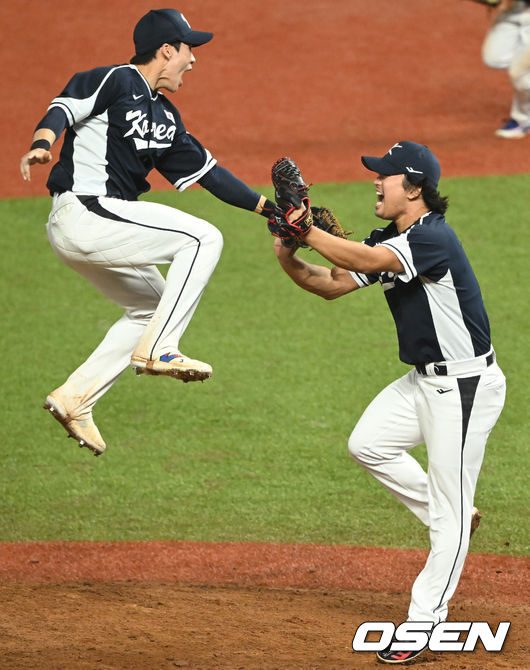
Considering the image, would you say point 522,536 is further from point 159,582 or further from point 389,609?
point 159,582

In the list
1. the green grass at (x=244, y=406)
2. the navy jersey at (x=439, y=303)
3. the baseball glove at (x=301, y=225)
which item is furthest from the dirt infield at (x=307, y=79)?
the navy jersey at (x=439, y=303)

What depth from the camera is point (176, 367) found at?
4879 millimetres

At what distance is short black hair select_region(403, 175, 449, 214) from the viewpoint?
5.11 meters

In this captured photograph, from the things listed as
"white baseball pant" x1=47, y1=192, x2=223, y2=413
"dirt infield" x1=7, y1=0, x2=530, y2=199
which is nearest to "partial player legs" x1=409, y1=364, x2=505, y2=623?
"white baseball pant" x1=47, y1=192, x2=223, y2=413

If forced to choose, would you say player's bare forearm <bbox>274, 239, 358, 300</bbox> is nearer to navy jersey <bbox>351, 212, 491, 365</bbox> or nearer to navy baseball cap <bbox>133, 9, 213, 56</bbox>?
navy jersey <bbox>351, 212, 491, 365</bbox>

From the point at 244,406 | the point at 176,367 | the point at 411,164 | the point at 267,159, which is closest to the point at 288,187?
the point at 411,164

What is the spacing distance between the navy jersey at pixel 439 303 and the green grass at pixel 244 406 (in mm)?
2405

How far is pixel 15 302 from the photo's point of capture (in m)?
11.2

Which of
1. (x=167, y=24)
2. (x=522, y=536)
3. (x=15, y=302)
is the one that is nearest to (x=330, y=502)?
(x=522, y=536)

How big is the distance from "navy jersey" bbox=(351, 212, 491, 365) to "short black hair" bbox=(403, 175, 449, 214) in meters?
0.06

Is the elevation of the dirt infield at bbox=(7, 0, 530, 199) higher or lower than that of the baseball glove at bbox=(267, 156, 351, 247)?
lower

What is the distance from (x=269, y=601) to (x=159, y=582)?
845 mm

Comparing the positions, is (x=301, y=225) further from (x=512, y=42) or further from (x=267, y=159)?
(x=512, y=42)

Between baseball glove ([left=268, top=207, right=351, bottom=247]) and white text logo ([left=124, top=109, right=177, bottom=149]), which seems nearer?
baseball glove ([left=268, top=207, right=351, bottom=247])
